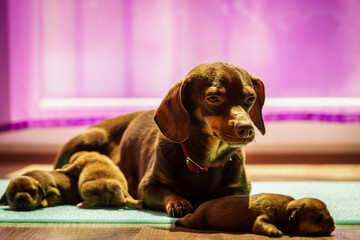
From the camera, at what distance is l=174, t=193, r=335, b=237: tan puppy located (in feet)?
6.71

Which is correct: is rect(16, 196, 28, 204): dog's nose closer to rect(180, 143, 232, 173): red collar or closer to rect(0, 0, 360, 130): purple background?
rect(180, 143, 232, 173): red collar

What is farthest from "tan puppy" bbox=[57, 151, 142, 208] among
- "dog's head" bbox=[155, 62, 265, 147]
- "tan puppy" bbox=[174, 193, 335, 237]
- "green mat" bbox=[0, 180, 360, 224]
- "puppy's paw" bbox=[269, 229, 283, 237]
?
"puppy's paw" bbox=[269, 229, 283, 237]

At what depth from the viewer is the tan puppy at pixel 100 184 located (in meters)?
2.69

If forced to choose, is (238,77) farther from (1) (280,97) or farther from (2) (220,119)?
(1) (280,97)

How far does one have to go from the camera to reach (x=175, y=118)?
248cm

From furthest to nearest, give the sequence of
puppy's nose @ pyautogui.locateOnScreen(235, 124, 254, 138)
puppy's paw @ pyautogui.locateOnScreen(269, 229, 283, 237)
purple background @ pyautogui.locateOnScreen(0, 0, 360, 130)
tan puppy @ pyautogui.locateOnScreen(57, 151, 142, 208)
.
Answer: purple background @ pyautogui.locateOnScreen(0, 0, 360, 130)
tan puppy @ pyautogui.locateOnScreen(57, 151, 142, 208)
puppy's nose @ pyautogui.locateOnScreen(235, 124, 254, 138)
puppy's paw @ pyautogui.locateOnScreen(269, 229, 283, 237)

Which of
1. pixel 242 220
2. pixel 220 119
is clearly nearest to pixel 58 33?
pixel 220 119

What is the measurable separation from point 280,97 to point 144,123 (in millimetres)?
1809

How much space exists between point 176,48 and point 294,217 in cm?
283

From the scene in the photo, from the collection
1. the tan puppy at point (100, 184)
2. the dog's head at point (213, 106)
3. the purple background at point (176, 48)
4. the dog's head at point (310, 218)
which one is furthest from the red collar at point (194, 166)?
the purple background at point (176, 48)

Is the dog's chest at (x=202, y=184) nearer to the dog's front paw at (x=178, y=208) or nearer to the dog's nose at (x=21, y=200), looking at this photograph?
the dog's front paw at (x=178, y=208)

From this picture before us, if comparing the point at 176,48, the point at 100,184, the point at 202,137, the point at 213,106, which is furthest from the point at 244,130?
the point at 176,48

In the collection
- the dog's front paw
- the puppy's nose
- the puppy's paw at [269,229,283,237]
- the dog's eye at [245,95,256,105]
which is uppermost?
the dog's eye at [245,95,256,105]

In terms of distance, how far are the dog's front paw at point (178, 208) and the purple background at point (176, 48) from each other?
2295 mm
